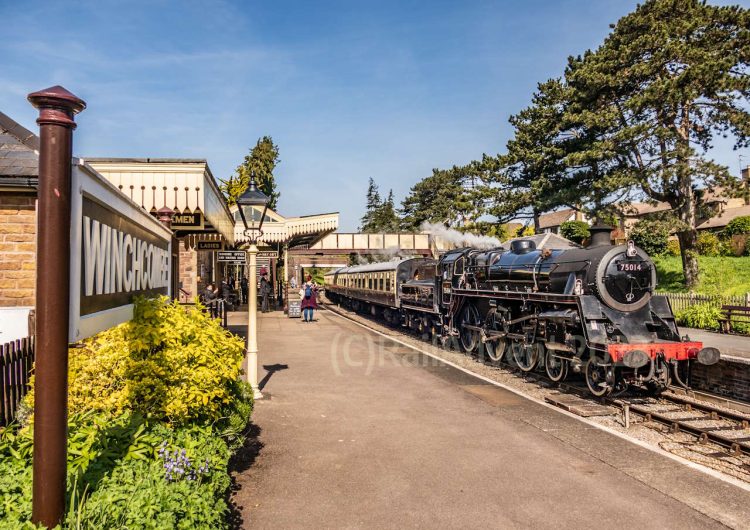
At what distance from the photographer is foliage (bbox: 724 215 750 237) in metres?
35.2

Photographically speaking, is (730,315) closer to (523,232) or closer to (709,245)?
(709,245)

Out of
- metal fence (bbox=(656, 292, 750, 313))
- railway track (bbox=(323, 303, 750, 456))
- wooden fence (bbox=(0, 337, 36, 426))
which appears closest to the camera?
wooden fence (bbox=(0, 337, 36, 426))

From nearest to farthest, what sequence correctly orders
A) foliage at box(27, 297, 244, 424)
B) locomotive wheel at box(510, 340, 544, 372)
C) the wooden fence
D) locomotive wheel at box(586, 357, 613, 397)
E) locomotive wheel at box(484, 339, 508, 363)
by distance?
foliage at box(27, 297, 244, 424) → the wooden fence → locomotive wheel at box(586, 357, 613, 397) → locomotive wheel at box(510, 340, 544, 372) → locomotive wheel at box(484, 339, 508, 363)

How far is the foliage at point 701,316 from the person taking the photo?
17.5m

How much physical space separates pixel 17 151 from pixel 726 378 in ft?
41.0

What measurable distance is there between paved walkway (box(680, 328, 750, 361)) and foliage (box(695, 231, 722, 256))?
21.2 m

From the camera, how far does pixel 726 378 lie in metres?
10.4

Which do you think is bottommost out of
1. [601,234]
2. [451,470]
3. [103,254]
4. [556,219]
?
[451,470]

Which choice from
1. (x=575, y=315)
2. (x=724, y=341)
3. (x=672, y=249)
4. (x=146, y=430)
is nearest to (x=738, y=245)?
(x=672, y=249)

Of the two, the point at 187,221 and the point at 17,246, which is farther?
the point at 187,221

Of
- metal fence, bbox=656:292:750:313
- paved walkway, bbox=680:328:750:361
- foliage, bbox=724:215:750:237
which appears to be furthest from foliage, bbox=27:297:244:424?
foliage, bbox=724:215:750:237

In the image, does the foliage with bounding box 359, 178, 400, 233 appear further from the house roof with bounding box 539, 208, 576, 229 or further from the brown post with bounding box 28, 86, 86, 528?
the brown post with bounding box 28, 86, 86, 528

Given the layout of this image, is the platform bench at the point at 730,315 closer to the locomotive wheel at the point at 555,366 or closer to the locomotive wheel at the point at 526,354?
the locomotive wheel at the point at 526,354

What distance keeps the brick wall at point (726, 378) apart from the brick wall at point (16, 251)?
11.7 m
